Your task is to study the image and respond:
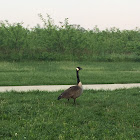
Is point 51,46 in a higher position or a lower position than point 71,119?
higher

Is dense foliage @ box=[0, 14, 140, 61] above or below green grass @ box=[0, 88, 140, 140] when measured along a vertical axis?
above

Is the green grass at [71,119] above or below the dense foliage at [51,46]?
below

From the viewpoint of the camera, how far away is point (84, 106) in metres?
8.68

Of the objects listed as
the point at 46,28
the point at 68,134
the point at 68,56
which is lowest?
the point at 68,134

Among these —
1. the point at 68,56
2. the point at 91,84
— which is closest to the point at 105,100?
the point at 91,84

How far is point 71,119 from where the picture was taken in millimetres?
7164

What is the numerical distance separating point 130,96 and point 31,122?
18.1 ft

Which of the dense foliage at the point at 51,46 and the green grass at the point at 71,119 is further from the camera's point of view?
the dense foliage at the point at 51,46

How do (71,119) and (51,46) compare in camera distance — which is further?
(51,46)

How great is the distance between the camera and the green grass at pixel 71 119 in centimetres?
595

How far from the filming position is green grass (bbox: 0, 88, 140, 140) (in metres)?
5.95

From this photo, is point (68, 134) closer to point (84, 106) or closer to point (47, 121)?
point (47, 121)

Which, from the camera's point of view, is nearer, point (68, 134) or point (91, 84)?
point (68, 134)

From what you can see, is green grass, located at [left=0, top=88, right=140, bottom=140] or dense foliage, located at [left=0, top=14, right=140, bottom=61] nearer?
green grass, located at [left=0, top=88, right=140, bottom=140]
